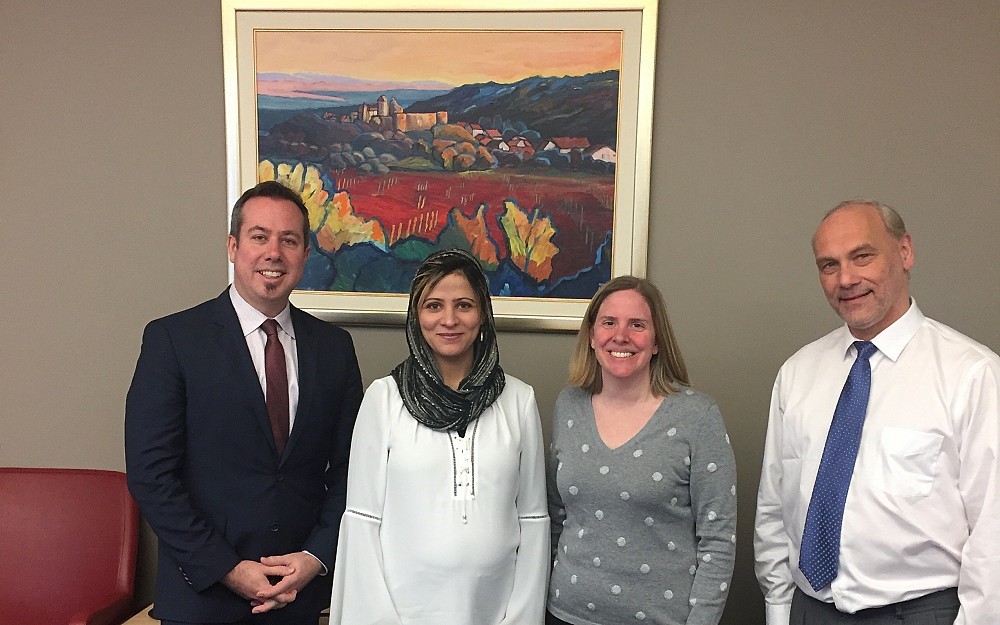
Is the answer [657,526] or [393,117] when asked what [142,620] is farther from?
[393,117]

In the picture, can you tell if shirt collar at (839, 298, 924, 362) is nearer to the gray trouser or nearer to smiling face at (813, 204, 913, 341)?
smiling face at (813, 204, 913, 341)

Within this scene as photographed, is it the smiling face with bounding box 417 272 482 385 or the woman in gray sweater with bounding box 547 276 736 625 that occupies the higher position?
the smiling face with bounding box 417 272 482 385

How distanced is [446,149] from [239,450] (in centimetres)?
132

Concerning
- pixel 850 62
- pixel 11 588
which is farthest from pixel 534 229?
pixel 11 588

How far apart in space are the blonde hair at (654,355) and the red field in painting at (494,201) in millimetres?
717

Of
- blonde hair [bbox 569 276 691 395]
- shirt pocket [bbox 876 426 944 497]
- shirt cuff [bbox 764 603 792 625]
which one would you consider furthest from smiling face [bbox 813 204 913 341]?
shirt cuff [bbox 764 603 792 625]

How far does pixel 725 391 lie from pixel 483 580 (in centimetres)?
128

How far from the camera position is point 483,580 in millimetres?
1908

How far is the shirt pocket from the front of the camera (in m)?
1.75

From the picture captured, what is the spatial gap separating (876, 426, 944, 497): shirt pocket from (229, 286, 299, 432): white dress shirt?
4.90 feet

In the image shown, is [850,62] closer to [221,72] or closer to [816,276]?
[816,276]

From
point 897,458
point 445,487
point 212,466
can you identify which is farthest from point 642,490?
point 212,466

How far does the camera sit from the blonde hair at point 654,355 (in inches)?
78.6

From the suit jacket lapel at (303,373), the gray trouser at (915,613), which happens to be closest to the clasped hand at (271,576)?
the suit jacket lapel at (303,373)
